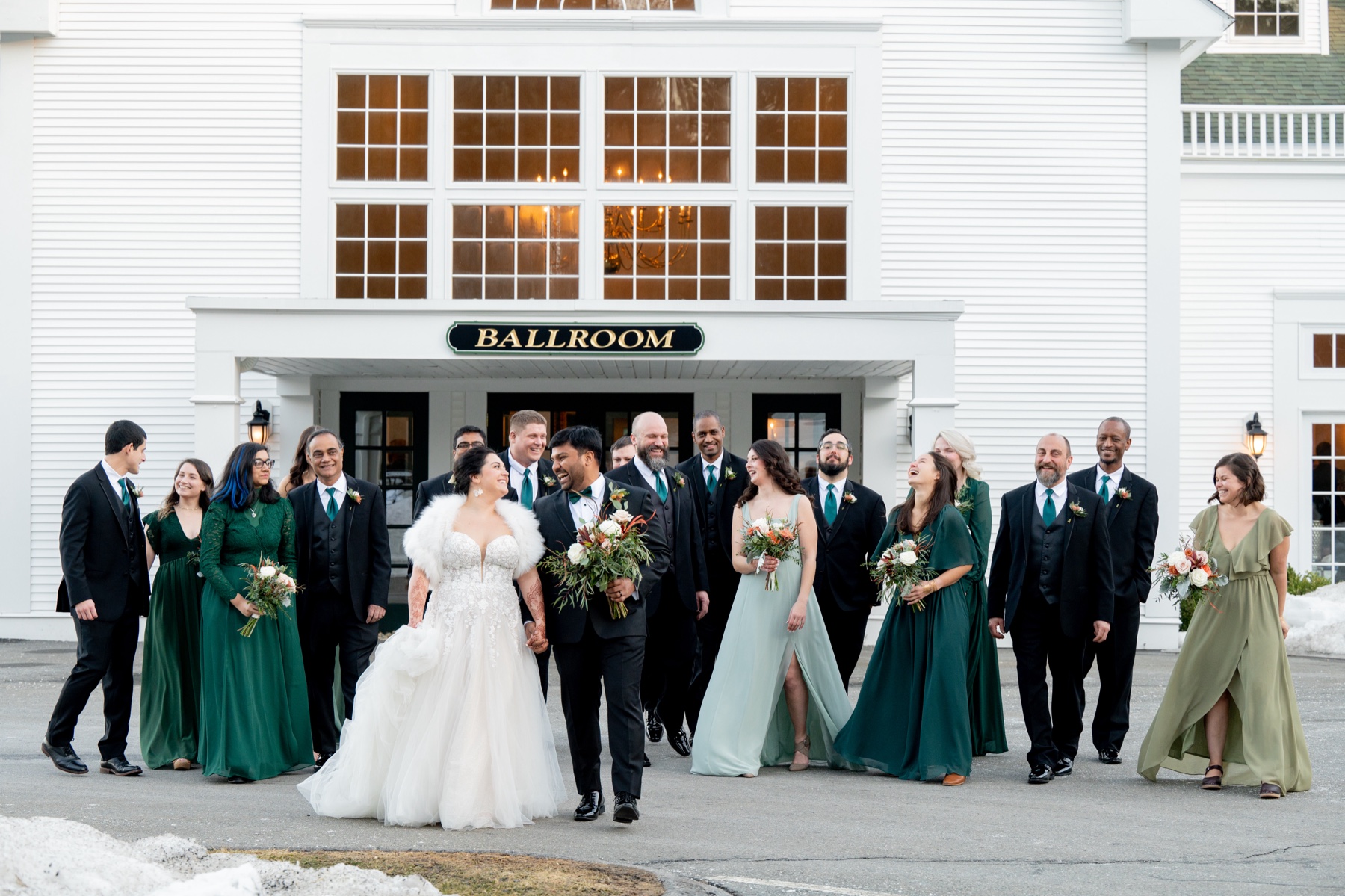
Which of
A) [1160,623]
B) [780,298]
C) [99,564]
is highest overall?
[780,298]

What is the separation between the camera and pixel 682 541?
8609 mm

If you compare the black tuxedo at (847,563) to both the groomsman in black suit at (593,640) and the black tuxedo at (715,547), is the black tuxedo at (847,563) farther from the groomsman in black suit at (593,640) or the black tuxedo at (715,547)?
the groomsman in black suit at (593,640)

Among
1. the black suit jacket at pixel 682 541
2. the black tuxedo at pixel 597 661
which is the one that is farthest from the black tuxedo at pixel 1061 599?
the black tuxedo at pixel 597 661

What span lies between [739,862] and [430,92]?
12.4 metres

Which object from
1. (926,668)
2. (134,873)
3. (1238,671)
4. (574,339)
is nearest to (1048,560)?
(926,668)

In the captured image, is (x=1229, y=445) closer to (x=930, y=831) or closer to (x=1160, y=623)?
(x=1160, y=623)

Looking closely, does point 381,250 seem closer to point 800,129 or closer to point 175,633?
point 800,129

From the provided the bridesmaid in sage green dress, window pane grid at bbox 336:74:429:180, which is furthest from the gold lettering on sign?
the bridesmaid in sage green dress

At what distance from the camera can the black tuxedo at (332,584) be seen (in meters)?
8.58

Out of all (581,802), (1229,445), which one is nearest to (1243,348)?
(1229,445)

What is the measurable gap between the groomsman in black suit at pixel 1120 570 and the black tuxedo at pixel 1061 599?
0.93 feet

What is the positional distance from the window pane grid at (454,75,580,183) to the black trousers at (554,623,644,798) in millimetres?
10521

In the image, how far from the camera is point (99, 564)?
823 cm

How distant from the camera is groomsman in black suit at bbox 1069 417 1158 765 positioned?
8.90 m
